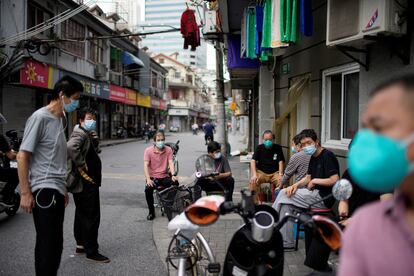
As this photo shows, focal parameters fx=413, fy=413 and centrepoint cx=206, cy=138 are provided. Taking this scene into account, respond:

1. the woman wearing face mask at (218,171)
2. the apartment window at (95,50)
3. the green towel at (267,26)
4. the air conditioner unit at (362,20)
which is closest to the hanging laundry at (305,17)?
the green towel at (267,26)

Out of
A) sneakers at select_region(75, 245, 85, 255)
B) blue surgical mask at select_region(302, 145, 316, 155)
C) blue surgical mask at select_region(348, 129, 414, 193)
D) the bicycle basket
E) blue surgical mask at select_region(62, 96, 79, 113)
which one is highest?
blue surgical mask at select_region(62, 96, 79, 113)

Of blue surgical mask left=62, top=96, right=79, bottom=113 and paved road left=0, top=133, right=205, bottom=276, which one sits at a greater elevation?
blue surgical mask left=62, top=96, right=79, bottom=113

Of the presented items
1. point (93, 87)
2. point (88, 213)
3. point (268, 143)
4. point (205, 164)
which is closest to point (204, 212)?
point (88, 213)

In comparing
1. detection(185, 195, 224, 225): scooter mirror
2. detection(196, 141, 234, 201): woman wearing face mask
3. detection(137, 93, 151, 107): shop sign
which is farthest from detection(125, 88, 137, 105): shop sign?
detection(185, 195, 224, 225): scooter mirror

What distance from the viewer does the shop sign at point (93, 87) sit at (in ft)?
80.8

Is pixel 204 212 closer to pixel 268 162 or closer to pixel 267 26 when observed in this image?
pixel 267 26

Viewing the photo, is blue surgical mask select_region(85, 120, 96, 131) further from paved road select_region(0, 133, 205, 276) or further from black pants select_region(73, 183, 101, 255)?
paved road select_region(0, 133, 205, 276)

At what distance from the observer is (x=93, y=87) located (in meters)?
26.4

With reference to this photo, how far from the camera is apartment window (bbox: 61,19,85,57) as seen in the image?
22434mm

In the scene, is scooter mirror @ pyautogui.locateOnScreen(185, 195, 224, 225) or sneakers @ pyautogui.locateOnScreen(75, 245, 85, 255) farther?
sneakers @ pyautogui.locateOnScreen(75, 245, 85, 255)

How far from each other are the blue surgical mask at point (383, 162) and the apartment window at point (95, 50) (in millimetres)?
27034

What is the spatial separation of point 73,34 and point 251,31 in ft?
60.1

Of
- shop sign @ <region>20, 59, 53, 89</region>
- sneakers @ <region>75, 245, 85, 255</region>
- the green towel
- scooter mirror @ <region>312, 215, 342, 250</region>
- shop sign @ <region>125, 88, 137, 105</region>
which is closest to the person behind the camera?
scooter mirror @ <region>312, 215, 342, 250</region>

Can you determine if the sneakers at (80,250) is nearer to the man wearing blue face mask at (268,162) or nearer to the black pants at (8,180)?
the black pants at (8,180)
